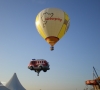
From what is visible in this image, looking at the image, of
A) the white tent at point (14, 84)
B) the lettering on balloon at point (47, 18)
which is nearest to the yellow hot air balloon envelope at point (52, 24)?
the lettering on balloon at point (47, 18)

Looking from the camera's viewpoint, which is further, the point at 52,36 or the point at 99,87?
the point at 99,87

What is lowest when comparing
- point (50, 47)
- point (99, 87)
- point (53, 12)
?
point (99, 87)

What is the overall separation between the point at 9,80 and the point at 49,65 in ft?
213

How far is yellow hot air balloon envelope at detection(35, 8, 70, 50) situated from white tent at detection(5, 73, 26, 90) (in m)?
63.0

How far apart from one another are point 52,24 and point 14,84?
67.0 meters

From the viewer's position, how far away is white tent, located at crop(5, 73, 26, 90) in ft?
317

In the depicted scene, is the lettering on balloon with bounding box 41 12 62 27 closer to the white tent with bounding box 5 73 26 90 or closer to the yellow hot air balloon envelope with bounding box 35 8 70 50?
the yellow hot air balloon envelope with bounding box 35 8 70 50

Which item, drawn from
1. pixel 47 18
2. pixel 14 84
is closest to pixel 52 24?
pixel 47 18

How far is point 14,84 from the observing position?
98.2 m

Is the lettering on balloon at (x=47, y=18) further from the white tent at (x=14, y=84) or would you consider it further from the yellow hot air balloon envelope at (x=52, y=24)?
the white tent at (x=14, y=84)

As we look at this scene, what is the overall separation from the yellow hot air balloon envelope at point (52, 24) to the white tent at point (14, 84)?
63.0 m

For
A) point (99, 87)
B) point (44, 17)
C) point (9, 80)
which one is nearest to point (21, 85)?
point (9, 80)

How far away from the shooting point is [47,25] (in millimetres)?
41031

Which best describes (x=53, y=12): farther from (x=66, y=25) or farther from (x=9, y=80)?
(x=9, y=80)
